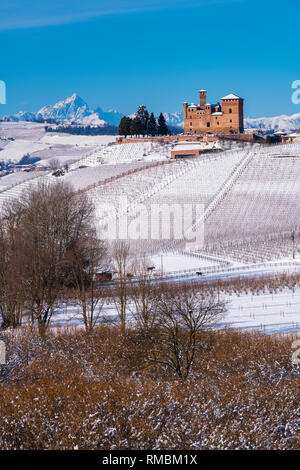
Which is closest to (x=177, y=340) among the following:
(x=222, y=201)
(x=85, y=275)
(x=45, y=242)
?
(x=85, y=275)

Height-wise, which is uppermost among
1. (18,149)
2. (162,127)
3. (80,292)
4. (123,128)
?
(18,149)

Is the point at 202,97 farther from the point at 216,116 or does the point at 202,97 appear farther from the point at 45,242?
the point at 45,242

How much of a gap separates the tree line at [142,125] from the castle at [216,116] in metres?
5.03

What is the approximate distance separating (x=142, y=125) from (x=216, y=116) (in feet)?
34.8

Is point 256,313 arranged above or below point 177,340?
below

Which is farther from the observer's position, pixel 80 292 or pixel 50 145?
pixel 50 145

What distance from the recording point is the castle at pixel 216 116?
7581cm

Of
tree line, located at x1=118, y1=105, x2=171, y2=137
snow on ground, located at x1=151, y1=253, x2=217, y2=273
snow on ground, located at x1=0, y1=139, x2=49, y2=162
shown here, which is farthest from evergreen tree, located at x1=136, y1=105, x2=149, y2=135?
snow on ground, located at x1=0, y1=139, x2=49, y2=162

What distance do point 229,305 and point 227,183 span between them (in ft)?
82.7

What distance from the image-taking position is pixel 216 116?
253 feet

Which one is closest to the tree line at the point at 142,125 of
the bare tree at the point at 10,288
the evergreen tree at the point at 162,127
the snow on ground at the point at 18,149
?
the evergreen tree at the point at 162,127

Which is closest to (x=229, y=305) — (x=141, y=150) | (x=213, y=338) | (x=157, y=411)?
(x=213, y=338)

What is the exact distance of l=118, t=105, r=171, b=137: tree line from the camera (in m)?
74.3
